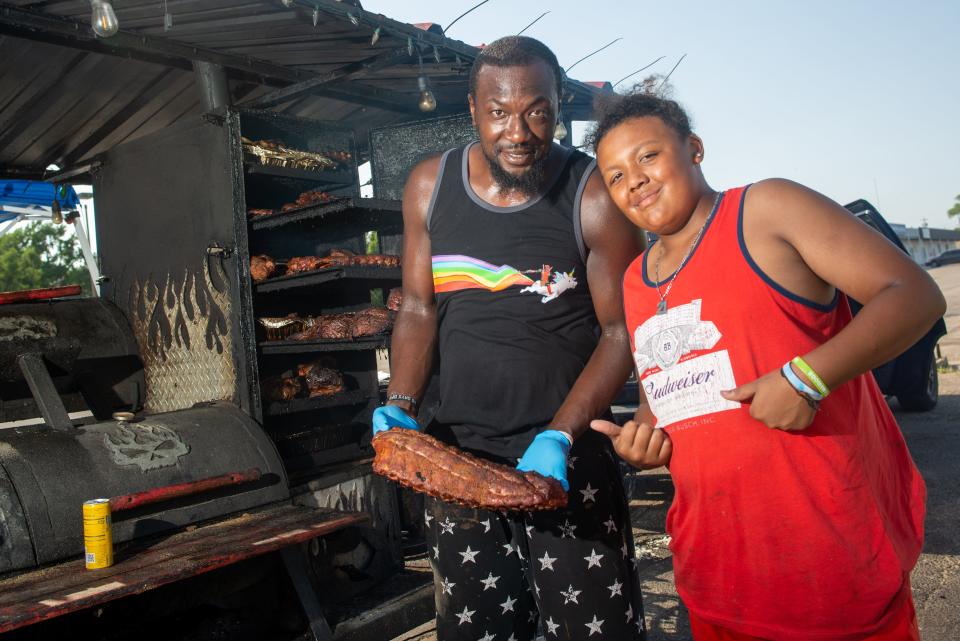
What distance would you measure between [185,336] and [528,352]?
3.03 m

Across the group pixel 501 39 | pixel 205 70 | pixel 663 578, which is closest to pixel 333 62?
pixel 205 70

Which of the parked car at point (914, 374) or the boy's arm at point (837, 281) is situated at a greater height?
the boy's arm at point (837, 281)

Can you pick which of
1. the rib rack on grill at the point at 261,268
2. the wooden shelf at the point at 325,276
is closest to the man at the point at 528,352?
the wooden shelf at the point at 325,276

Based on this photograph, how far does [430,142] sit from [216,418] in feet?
9.37

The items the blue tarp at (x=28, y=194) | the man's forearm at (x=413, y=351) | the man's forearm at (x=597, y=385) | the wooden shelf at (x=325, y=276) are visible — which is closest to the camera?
the man's forearm at (x=597, y=385)

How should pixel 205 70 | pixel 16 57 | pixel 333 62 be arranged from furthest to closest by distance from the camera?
pixel 333 62 < pixel 205 70 < pixel 16 57

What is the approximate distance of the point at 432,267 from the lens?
8.48 feet

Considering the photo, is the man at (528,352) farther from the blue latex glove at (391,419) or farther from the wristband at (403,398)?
the wristband at (403,398)

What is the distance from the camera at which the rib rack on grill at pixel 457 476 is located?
6.72 ft

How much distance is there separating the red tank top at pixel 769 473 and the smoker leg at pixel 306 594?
92.5 inches

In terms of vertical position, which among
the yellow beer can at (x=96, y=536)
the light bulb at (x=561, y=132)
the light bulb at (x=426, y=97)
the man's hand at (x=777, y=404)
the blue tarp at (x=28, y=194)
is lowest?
the yellow beer can at (x=96, y=536)

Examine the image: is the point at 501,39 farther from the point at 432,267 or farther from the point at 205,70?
the point at 205,70

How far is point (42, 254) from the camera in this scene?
28094 mm

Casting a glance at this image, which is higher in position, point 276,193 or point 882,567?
point 276,193
